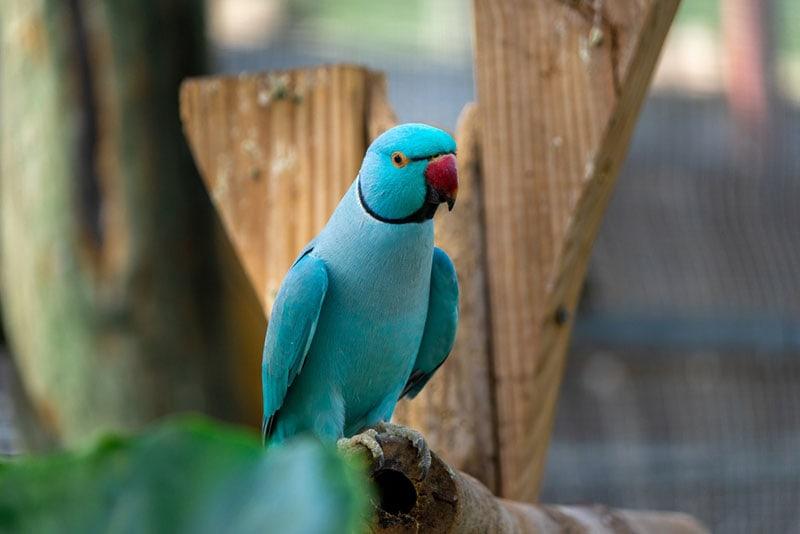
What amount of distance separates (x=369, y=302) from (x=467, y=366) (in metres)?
0.21

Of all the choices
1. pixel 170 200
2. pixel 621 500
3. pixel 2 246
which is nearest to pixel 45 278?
pixel 2 246

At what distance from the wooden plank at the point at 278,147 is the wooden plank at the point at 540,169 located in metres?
0.24

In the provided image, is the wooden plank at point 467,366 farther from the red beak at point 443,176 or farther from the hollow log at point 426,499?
the hollow log at point 426,499

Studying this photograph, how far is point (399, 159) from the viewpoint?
1471 mm

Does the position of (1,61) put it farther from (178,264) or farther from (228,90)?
(228,90)

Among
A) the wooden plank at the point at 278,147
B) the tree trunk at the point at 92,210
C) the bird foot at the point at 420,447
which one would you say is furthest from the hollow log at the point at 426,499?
the tree trunk at the point at 92,210

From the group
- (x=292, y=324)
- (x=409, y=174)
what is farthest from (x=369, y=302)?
(x=409, y=174)

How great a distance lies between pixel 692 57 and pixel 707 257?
61 cm

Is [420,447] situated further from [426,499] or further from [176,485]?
[176,485]

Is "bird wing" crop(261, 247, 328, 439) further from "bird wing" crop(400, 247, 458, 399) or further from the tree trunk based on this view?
the tree trunk

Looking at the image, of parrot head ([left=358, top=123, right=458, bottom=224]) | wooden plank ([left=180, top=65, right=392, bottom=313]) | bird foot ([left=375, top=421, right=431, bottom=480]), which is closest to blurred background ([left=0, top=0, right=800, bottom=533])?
wooden plank ([left=180, top=65, right=392, bottom=313])

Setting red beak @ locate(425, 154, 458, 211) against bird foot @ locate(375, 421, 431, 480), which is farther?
red beak @ locate(425, 154, 458, 211)

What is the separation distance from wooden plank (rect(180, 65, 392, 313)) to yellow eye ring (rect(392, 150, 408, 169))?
0.25 meters

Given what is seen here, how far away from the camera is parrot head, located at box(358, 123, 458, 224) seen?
145 cm
